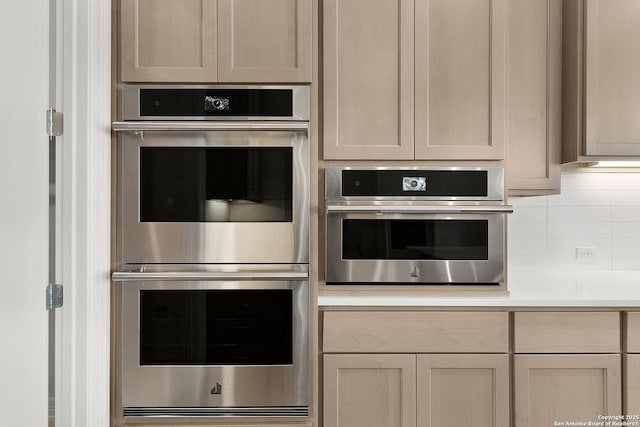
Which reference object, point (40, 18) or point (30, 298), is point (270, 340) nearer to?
point (30, 298)

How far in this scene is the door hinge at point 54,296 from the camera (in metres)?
1.55

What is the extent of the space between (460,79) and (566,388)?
4.22ft

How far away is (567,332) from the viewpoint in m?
1.94

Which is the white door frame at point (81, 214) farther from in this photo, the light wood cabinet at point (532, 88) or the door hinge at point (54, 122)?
the light wood cabinet at point (532, 88)

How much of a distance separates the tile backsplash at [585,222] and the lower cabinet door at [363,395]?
1.07 metres

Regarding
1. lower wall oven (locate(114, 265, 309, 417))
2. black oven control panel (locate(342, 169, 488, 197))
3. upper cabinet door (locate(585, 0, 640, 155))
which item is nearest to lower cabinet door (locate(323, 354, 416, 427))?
lower wall oven (locate(114, 265, 309, 417))

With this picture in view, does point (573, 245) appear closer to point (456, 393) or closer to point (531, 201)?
point (531, 201)

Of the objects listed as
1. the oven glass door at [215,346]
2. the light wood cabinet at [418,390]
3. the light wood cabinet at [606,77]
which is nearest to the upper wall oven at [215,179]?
the oven glass door at [215,346]

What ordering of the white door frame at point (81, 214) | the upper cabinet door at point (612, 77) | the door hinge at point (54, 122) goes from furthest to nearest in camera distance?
the upper cabinet door at point (612, 77) < the white door frame at point (81, 214) < the door hinge at point (54, 122)

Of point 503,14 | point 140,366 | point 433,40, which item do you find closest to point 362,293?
point 140,366

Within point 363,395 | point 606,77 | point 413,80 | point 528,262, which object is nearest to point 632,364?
point 528,262

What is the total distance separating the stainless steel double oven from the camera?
189 centimetres

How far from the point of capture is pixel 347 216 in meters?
2.12

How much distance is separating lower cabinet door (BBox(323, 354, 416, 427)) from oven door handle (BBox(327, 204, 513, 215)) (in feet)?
1.87
